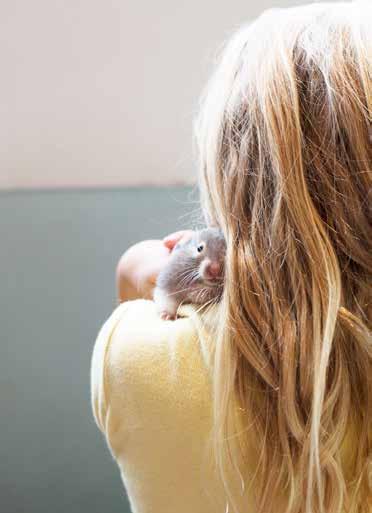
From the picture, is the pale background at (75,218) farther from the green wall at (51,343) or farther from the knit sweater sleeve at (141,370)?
the knit sweater sleeve at (141,370)

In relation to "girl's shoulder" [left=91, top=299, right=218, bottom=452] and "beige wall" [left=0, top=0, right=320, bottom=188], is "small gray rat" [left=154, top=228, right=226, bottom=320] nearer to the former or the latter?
"girl's shoulder" [left=91, top=299, right=218, bottom=452]

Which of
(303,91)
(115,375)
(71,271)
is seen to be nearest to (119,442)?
(115,375)

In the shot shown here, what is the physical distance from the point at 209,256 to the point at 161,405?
0.17 meters

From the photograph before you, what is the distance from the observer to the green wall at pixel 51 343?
120 cm

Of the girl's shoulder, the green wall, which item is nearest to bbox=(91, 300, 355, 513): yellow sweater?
the girl's shoulder

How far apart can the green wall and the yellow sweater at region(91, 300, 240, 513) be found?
62 centimetres

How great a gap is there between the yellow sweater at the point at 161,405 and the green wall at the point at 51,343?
0.62m

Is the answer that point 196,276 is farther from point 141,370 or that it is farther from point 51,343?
point 51,343

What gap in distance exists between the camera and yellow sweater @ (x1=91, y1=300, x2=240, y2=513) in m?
0.57

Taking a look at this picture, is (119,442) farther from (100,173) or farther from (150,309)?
(100,173)

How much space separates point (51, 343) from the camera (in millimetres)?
1204

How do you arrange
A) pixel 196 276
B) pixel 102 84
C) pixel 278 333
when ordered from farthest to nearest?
pixel 102 84 < pixel 196 276 < pixel 278 333

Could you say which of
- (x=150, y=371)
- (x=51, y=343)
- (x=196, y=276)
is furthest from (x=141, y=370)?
(x=51, y=343)

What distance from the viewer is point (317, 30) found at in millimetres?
592
